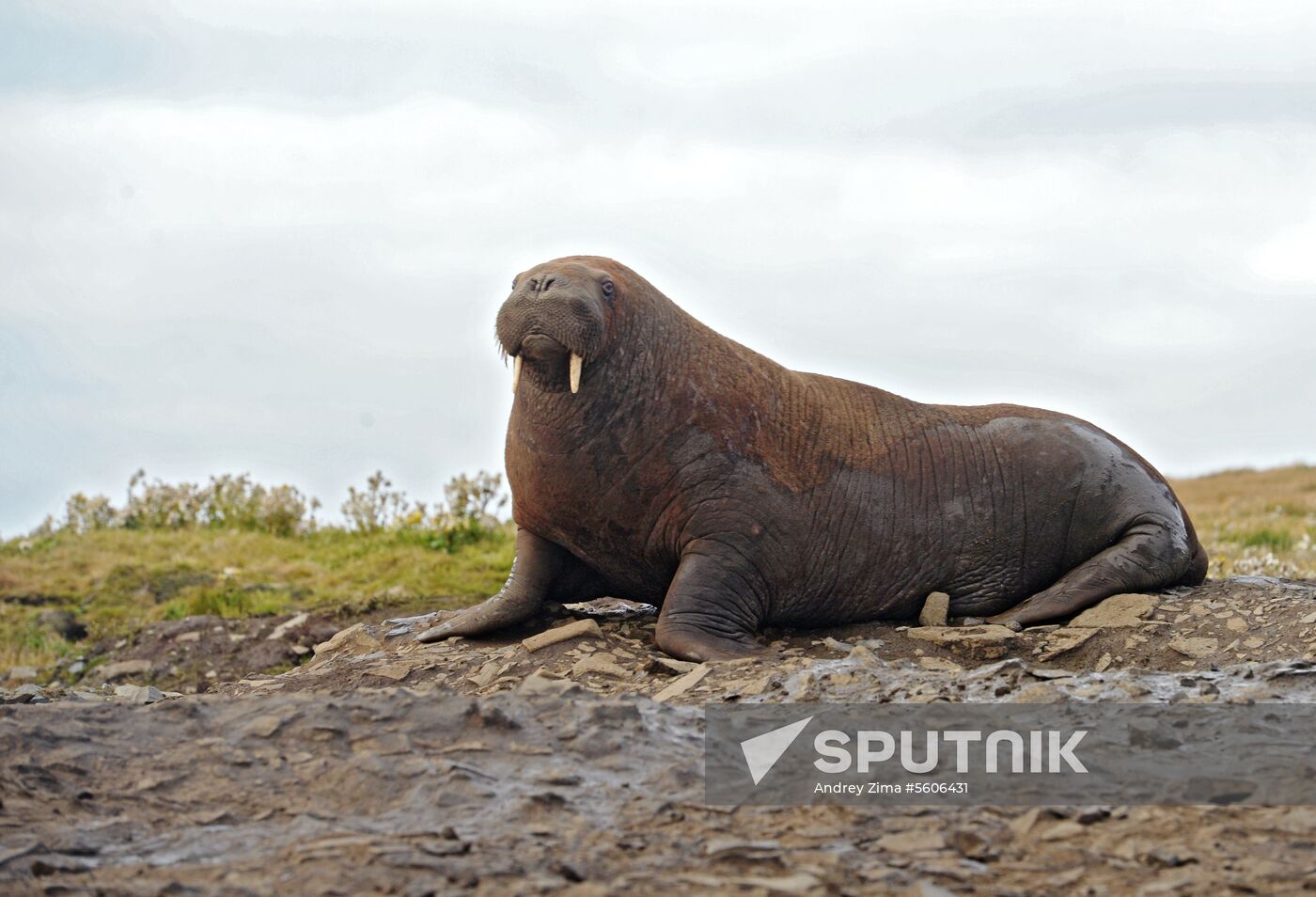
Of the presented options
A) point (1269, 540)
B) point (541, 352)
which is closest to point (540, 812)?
point (541, 352)

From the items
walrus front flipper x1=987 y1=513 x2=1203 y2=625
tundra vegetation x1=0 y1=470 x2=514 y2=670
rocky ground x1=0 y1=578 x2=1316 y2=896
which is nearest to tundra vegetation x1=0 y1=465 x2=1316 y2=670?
tundra vegetation x1=0 y1=470 x2=514 y2=670

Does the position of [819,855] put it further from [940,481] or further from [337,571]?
[337,571]

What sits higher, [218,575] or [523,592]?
[523,592]

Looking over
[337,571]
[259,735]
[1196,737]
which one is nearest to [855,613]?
[1196,737]

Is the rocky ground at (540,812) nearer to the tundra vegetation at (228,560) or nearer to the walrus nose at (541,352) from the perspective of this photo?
the walrus nose at (541,352)

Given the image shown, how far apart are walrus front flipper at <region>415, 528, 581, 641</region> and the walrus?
12 mm

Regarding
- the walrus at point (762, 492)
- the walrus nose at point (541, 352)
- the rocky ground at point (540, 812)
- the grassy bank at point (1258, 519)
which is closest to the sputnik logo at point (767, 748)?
the rocky ground at point (540, 812)

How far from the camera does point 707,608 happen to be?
7695 millimetres

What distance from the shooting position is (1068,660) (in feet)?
24.9

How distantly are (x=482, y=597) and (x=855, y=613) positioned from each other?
482 cm

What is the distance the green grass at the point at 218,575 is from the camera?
1230 centimetres

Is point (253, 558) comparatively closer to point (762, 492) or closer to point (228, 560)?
point (228, 560)

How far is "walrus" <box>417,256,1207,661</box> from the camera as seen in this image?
25.5ft

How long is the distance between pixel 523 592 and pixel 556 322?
172cm
